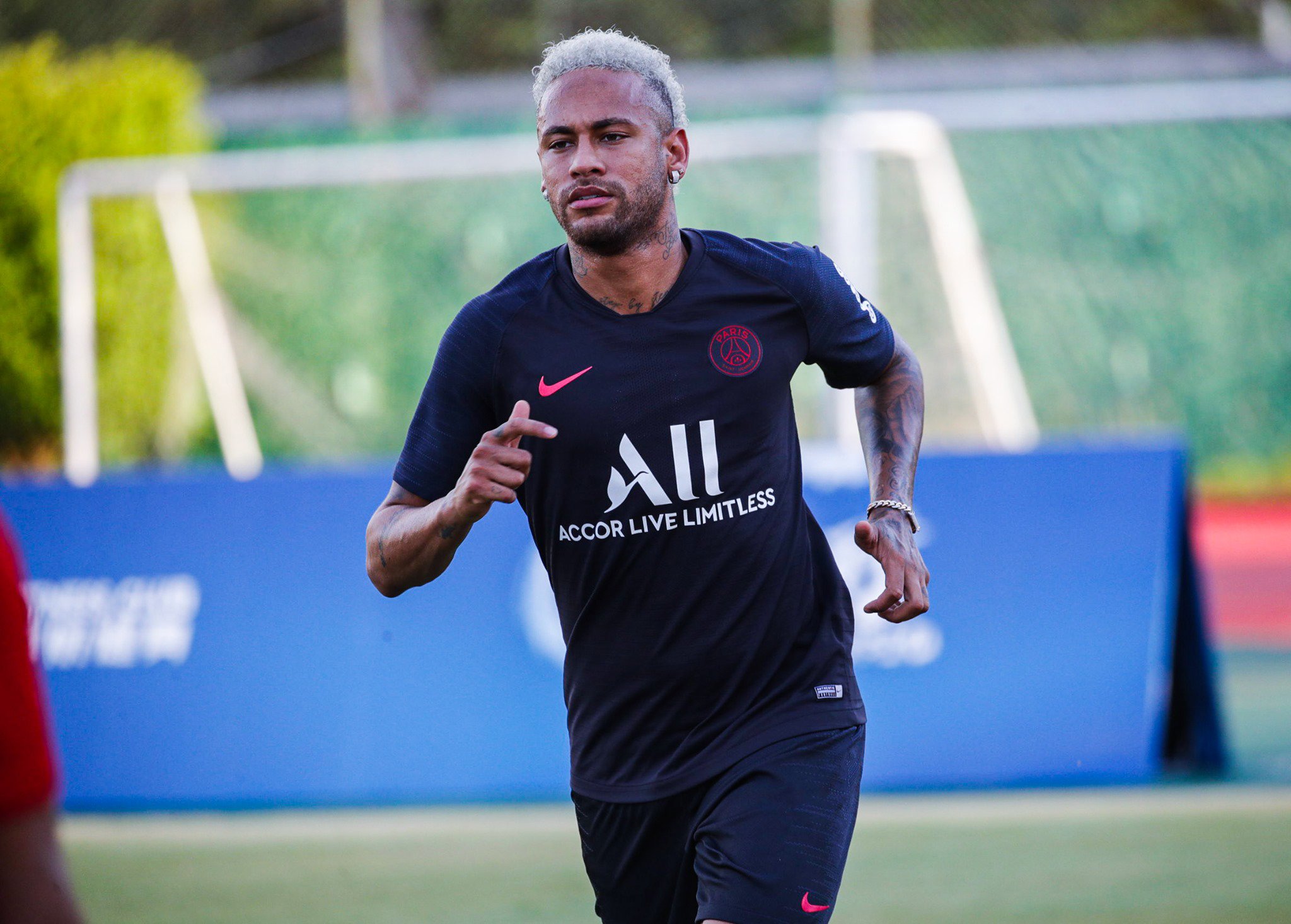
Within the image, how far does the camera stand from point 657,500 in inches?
131

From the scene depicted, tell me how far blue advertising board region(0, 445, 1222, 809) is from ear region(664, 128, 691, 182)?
3.96m

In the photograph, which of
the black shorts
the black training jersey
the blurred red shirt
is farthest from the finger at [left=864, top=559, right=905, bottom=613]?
the blurred red shirt

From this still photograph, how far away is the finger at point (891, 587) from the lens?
10.6 feet

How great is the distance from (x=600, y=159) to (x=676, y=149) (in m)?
0.29

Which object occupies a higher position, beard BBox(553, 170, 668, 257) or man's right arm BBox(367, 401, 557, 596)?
beard BBox(553, 170, 668, 257)

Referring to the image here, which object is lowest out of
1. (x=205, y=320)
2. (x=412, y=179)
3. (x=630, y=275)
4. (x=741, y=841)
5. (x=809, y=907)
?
(x=809, y=907)

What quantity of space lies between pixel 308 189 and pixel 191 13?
9.83 metres

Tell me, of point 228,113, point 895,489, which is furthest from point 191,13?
point 895,489

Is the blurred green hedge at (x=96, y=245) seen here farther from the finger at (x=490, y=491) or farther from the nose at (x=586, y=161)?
the finger at (x=490, y=491)

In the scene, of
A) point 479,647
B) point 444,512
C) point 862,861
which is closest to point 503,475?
point 444,512

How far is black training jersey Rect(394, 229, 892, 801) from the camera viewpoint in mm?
3340

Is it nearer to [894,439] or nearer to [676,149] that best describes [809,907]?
[894,439]

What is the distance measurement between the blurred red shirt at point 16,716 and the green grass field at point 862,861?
3.96 m

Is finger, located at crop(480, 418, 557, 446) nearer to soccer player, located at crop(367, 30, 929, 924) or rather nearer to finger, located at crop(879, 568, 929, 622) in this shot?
soccer player, located at crop(367, 30, 929, 924)
